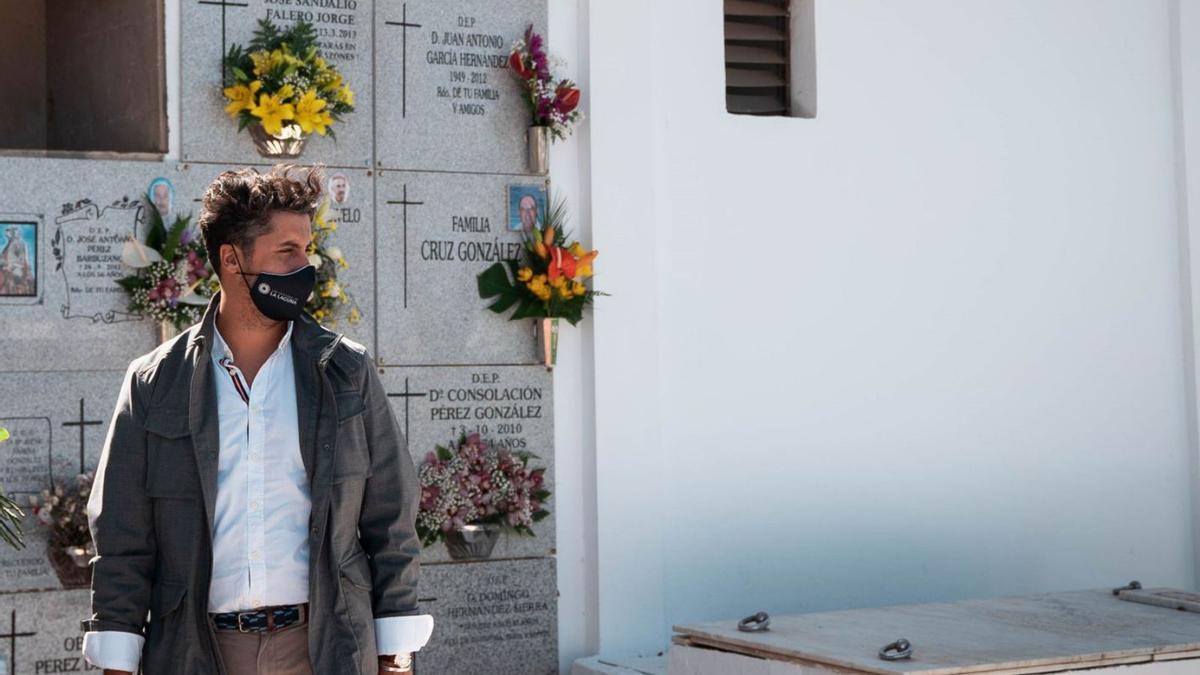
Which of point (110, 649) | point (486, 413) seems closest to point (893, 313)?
point (486, 413)

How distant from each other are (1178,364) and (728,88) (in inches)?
92.5

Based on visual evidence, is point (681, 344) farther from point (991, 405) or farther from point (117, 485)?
point (117, 485)

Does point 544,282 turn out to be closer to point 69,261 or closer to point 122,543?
point 69,261

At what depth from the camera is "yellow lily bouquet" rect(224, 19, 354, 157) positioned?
5.22m

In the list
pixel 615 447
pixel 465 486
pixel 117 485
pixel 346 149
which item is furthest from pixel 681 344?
pixel 117 485

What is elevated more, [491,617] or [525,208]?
[525,208]

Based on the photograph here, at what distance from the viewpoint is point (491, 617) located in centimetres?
561

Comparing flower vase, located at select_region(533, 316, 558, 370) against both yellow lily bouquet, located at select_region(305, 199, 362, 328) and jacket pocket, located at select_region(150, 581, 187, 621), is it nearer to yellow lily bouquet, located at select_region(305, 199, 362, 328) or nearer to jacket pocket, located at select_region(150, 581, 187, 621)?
yellow lily bouquet, located at select_region(305, 199, 362, 328)

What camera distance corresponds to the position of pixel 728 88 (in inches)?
251

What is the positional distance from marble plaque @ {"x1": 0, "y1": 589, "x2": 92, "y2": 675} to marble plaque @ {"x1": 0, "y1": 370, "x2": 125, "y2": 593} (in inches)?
1.2

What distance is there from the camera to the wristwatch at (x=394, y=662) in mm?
3131

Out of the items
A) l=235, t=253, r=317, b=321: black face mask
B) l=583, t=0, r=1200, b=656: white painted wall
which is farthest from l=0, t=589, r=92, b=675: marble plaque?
l=235, t=253, r=317, b=321: black face mask

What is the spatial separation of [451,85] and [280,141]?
0.66 metres

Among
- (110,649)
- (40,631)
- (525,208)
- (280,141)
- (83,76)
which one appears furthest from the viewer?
(83,76)
